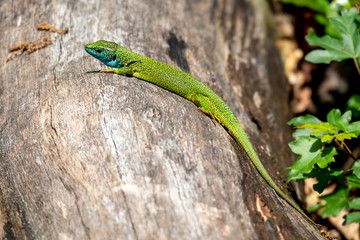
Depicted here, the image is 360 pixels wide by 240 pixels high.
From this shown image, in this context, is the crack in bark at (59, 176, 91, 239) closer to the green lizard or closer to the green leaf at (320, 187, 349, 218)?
the green lizard

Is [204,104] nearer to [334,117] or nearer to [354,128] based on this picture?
[334,117]

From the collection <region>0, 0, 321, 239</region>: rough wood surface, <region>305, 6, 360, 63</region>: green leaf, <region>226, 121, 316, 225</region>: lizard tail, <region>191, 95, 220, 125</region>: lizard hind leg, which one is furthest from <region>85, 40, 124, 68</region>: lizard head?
<region>305, 6, 360, 63</region>: green leaf

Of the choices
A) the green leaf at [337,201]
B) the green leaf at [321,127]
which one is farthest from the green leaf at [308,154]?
the green leaf at [337,201]

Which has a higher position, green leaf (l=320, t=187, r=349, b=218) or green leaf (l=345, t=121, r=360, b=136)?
green leaf (l=345, t=121, r=360, b=136)

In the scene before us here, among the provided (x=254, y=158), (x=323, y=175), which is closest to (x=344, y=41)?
(x=323, y=175)

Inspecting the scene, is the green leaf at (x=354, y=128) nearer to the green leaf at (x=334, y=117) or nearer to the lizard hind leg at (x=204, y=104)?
the green leaf at (x=334, y=117)
